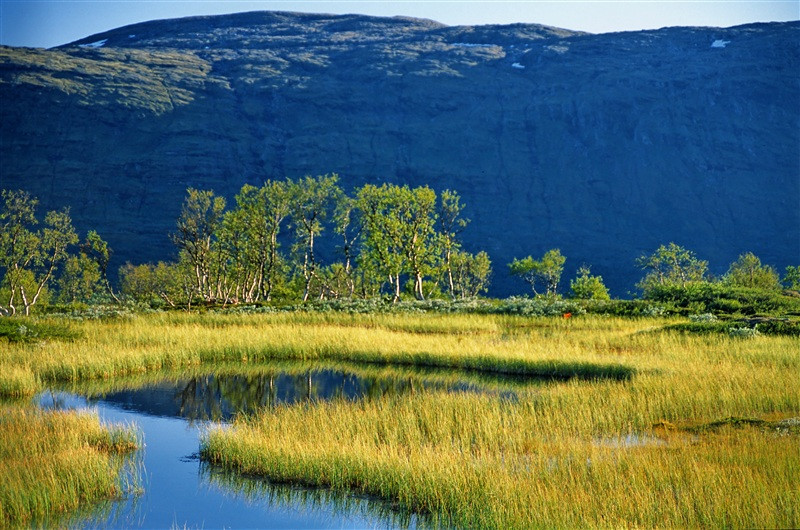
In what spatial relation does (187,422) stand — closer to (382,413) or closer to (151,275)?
(382,413)

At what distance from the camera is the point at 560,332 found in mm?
36188

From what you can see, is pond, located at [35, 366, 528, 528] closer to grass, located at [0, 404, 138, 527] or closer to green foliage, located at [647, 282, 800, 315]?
grass, located at [0, 404, 138, 527]

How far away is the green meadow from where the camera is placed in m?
12.5

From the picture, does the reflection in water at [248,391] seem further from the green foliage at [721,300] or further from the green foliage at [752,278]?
the green foliage at [752,278]

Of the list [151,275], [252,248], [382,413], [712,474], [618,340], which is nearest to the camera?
[712,474]

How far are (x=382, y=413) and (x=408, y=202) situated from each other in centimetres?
4635

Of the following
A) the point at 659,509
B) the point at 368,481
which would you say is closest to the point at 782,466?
the point at 659,509

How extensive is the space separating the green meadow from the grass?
0.20 ft

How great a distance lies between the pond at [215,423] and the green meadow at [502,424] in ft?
1.54

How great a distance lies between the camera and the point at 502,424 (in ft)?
58.0

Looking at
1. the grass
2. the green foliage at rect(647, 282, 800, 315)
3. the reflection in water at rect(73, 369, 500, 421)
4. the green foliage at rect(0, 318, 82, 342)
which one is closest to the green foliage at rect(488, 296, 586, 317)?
the green foliage at rect(647, 282, 800, 315)

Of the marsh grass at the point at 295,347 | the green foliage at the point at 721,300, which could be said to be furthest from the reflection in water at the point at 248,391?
the green foliage at the point at 721,300

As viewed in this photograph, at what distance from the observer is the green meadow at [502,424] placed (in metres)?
12.5

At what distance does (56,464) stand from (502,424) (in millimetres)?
9151
